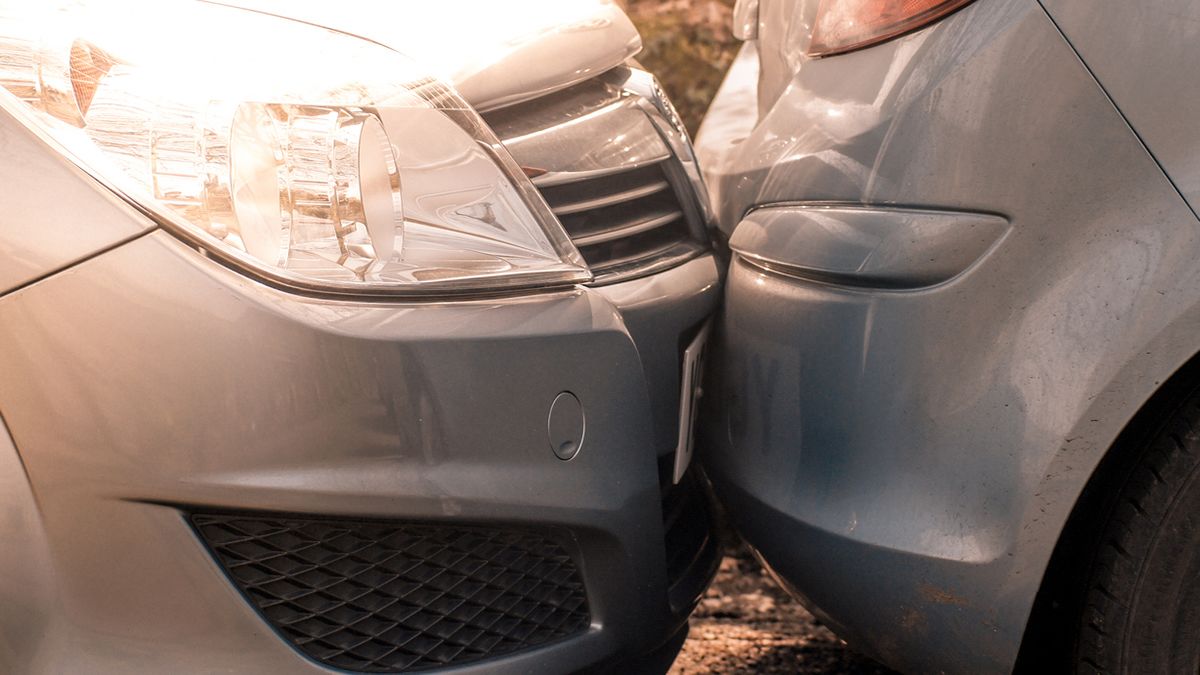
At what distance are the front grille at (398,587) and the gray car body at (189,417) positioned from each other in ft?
0.10

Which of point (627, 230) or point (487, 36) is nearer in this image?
point (487, 36)

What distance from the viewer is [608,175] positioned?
178 cm

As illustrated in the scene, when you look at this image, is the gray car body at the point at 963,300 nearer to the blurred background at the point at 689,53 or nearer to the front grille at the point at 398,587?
the front grille at the point at 398,587

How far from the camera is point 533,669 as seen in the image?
1.50 metres

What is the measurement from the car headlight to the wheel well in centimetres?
70

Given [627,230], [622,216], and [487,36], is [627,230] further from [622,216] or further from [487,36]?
[487,36]

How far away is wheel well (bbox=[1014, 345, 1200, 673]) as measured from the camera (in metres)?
1.38

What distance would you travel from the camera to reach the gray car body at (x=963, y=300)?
1285 millimetres

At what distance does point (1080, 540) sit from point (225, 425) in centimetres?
104

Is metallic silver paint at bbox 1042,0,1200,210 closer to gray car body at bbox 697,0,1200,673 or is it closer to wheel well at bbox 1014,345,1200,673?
gray car body at bbox 697,0,1200,673

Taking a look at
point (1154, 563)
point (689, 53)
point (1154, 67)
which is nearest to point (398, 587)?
point (1154, 563)

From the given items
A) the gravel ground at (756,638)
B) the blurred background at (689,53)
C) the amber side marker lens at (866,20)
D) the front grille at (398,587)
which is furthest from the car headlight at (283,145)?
the blurred background at (689,53)

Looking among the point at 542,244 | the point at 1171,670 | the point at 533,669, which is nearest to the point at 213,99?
the point at 542,244

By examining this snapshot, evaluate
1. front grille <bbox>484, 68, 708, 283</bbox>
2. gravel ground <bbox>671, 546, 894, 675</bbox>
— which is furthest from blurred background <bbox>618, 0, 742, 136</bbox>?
front grille <bbox>484, 68, 708, 283</bbox>
